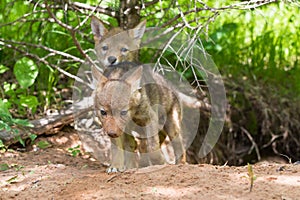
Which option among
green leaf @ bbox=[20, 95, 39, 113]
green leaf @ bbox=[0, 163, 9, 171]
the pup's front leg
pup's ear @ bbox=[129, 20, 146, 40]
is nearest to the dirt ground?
green leaf @ bbox=[0, 163, 9, 171]

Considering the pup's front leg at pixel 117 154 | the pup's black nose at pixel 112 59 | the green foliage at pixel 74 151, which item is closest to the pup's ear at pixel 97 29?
the pup's black nose at pixel 112 59

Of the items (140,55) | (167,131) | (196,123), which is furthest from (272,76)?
(167,131)

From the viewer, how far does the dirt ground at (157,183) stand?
2.87m

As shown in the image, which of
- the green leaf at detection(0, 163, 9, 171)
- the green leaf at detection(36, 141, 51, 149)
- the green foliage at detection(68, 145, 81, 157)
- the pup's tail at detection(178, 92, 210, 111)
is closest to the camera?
the green leaf at detection(0, 163, 9, 171)

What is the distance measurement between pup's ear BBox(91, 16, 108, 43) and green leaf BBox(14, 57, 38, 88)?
2.72 ft

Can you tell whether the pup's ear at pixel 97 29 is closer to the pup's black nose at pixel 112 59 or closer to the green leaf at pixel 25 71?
the pup's black nose at pixel 112 59

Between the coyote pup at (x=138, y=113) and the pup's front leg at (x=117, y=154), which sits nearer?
the coyote pup at (x=138, y=113)

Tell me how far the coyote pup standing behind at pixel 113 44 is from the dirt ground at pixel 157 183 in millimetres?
2089

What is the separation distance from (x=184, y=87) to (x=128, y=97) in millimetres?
1686

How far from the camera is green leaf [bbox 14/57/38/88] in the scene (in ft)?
16.9

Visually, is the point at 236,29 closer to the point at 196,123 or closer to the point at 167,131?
the point at 196,123

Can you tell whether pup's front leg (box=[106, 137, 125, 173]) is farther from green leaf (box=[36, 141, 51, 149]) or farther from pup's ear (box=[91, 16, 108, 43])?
pup's ear (box=[91, 16, 108, 43])

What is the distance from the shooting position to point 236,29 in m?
6.88

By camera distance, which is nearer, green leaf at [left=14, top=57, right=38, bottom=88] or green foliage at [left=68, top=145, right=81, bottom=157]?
green foliage at [left=68, top=145, right=81, bottom=157]
